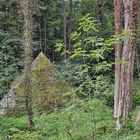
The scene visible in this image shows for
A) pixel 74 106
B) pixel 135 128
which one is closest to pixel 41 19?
pixel 135 128

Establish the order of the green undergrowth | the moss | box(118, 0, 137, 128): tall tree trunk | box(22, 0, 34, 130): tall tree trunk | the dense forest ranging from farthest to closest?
the moss → box(22, 0, 34, 130): tall tree trunk → box(118, 0, 137, 128): tall tree trunk → the green undergrowth → the dense forest

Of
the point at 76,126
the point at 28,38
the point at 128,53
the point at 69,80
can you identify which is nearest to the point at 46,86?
the point at 69,80

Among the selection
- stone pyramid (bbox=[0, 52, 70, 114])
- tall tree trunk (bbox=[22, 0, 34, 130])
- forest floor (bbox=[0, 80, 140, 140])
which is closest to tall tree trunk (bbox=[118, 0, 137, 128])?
forest floor (bbox=[0, 80, 140, 140])

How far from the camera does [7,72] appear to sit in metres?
15.1

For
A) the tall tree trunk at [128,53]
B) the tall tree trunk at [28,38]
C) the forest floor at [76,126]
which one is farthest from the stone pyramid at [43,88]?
the tall tree trunk at [128,53]

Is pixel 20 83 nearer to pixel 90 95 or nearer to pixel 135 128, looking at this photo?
pixel 135 128

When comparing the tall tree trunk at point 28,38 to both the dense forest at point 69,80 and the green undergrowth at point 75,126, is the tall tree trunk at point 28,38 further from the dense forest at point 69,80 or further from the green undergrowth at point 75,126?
the green undergrowth at point 75,126

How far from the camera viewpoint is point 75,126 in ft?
26.3

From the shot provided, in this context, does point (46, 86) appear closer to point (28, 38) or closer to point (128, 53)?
point (28, 38)

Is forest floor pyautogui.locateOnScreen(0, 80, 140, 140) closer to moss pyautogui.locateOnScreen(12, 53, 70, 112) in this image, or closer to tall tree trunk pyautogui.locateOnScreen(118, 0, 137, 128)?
tall tree trunk pyautogui.locateOnScreen(118, 0, 137, 128)

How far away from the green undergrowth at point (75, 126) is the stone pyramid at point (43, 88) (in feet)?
5.39

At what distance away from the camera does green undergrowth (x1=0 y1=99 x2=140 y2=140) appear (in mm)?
7270

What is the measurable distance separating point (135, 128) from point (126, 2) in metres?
3.64

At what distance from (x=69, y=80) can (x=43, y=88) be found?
6.11 ft
